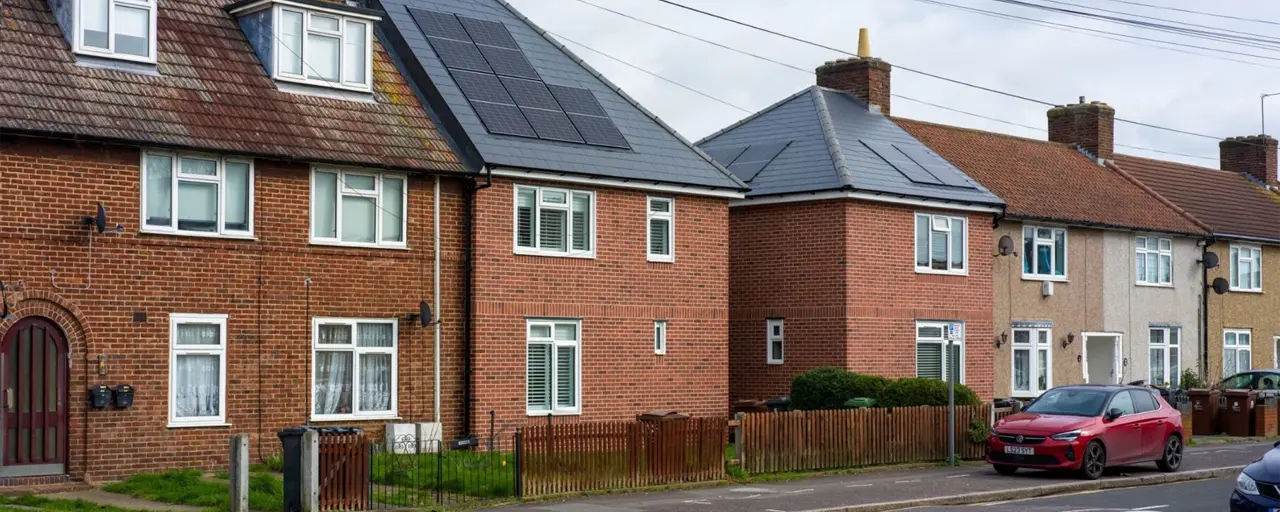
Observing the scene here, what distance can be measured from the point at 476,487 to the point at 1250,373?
77.6 ft

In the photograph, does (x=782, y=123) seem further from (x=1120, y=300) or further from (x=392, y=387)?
(x=392, y=387)

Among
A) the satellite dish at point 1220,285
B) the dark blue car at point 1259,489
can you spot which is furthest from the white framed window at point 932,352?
the dark blue car at point 1259,489

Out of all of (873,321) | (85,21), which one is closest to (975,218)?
(873,321)

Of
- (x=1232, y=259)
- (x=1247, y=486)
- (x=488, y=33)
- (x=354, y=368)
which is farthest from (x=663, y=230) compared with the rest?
(x=1232, y=259)

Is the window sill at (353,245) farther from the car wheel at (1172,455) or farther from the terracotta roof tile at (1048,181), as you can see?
the terracotta roof tile at (1048,181)

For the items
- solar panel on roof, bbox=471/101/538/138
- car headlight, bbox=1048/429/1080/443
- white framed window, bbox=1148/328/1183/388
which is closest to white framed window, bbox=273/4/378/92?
solar panel on roof, bbox=471/101/538/138

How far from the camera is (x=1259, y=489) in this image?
15.1 meters

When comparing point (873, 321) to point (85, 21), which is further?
point (873, 321)

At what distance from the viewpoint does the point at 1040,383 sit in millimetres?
35500

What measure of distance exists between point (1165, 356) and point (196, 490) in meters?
28.3

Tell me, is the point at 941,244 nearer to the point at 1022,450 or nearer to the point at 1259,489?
the point at 1022,450

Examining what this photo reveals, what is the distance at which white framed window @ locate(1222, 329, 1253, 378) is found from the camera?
4162 centimetres

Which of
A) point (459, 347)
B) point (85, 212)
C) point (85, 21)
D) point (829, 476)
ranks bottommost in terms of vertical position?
point (829, 476)

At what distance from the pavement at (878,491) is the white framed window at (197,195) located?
22.2ft
